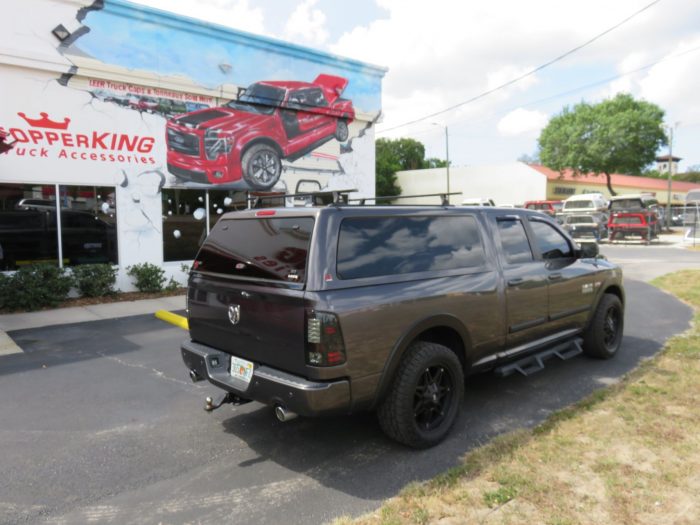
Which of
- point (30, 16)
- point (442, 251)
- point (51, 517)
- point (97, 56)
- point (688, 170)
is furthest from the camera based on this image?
point (688, 170)

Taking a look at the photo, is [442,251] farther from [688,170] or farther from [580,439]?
[688,170]

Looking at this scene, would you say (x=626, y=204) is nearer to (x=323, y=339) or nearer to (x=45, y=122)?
(x=45, y=122)

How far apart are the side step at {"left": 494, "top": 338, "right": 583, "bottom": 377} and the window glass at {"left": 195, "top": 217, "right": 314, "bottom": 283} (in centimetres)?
222

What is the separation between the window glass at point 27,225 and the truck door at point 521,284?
8464 mm

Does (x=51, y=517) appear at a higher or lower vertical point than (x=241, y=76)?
lower

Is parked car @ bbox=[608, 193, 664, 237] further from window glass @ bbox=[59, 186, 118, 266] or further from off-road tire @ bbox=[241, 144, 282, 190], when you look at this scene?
window glass @ bbox=[59, 186, 118, 266]

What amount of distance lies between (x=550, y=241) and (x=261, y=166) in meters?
8.54

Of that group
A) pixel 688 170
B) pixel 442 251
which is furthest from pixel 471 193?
pixel 688 170

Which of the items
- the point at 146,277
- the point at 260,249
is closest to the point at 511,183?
the point at 146,277

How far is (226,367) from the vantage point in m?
3.85

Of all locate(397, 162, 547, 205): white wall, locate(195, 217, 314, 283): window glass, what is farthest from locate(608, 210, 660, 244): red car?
locate(195, 217, 314, 283): window glass

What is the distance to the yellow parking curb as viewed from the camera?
8071 millimetres

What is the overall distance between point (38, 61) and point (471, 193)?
44.2 metres

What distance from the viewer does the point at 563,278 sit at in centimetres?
521
